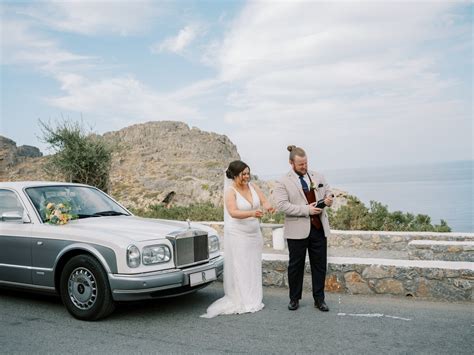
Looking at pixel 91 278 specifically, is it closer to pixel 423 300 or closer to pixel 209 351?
pixel 209 351

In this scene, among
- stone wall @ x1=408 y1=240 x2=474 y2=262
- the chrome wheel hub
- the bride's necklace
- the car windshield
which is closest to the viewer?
the chrome wheel hub

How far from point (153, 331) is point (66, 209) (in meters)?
2.15

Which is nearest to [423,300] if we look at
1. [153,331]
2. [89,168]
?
[153,331]

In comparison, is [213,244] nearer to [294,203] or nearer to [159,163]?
[294,203]

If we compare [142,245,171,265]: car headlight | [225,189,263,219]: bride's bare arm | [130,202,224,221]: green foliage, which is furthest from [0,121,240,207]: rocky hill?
[142,245,171,265]: car headlight

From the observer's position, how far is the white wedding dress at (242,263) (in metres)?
7.01

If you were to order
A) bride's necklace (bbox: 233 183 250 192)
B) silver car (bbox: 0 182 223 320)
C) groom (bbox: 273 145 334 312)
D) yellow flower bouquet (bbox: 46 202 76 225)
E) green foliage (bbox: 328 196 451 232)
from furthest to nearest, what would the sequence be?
green foliage (bbox: 328 196 451 232), bride's necklace (bbox: 233 183 250 192), yellow flower bouquet (bbox: 46 202 76 225), groom (bbox: 273 145 334 312), silver car (bbox: 0 182 223 320)

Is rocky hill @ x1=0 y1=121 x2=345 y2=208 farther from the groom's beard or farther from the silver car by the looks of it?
the silver car

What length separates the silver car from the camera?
6297 millimetres

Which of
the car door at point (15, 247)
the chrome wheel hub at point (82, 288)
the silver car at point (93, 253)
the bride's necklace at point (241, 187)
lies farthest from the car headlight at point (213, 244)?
the car door at point (15, 247)

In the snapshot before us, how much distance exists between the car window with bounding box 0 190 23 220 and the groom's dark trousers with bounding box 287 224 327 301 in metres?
3.76

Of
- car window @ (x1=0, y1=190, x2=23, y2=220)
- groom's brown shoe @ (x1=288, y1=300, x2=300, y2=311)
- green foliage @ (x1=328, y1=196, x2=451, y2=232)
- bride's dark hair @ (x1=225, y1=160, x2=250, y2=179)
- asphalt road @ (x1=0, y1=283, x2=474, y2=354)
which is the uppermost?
bride's dark hair @ (x1=225, y1=160, x2=250, y2=179)

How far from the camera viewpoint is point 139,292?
6.22m

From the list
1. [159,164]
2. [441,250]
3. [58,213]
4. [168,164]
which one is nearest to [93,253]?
[58,213]
